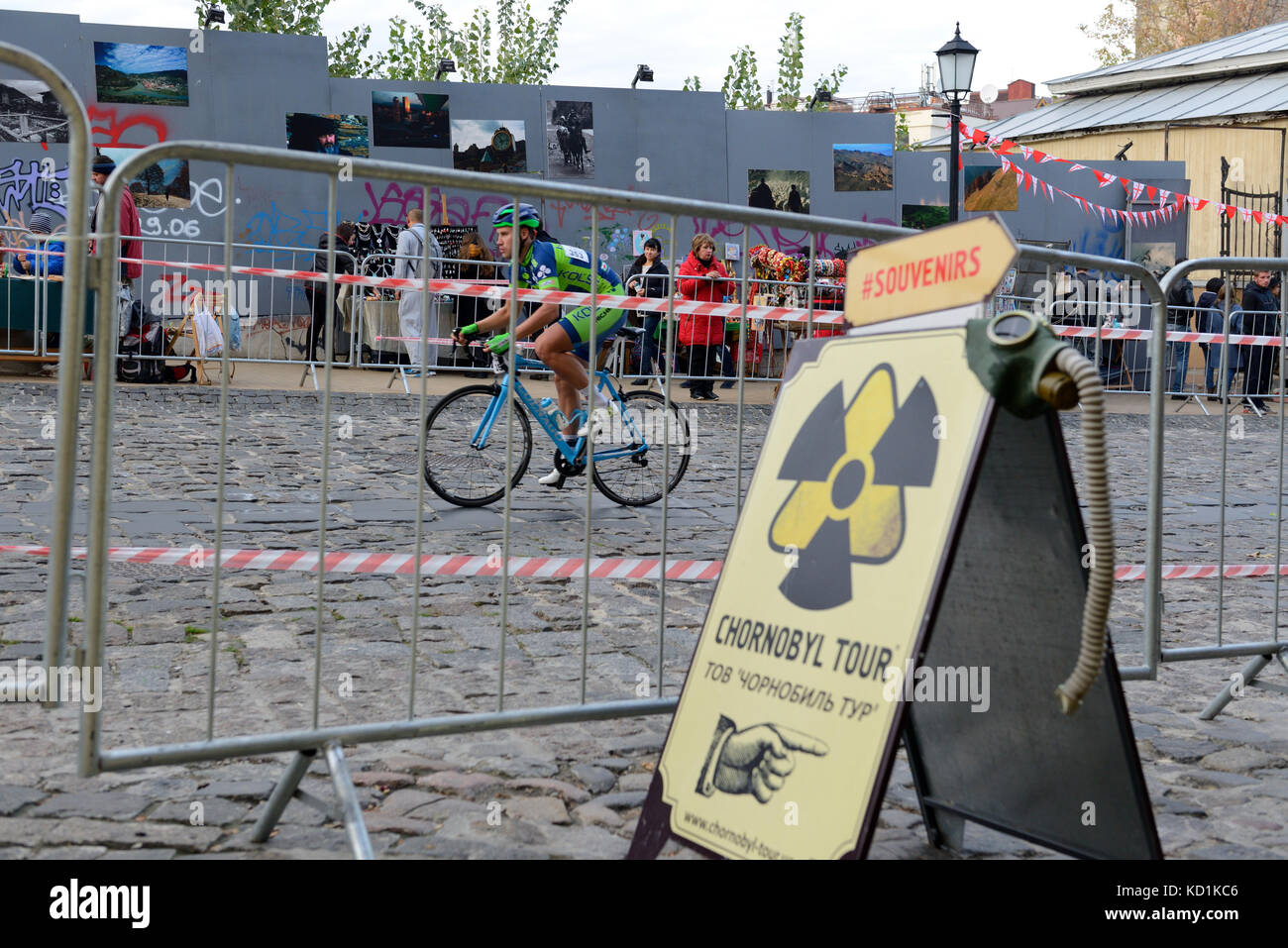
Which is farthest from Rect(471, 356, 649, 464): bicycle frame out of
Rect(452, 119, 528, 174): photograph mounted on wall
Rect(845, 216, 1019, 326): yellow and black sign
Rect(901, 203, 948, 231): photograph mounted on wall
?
Rect(901, 203, 948, 231): photograph mounted on wall

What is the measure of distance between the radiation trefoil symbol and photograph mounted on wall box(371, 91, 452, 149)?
1738 centimetres

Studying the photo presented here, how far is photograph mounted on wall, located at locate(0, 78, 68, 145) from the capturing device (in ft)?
56.8

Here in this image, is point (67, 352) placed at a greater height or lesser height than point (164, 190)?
lesser

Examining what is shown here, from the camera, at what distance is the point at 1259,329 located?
492 inches

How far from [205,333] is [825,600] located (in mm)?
12527

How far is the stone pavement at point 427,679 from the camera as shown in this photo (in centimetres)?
310

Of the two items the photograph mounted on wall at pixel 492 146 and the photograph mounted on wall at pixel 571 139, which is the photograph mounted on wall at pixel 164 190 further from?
the photograph mounted on wall at pixel 571 139

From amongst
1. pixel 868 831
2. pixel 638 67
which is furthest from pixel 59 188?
pixel 868 831

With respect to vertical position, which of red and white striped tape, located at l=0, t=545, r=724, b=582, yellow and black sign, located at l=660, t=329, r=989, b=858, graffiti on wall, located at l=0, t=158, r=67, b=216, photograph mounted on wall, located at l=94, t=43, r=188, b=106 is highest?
photograph mounted on wall, located at l=94, t=43, r=188, b=106

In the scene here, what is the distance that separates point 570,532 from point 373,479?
2.11 meters

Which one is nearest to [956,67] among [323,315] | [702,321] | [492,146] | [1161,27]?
[702,321]

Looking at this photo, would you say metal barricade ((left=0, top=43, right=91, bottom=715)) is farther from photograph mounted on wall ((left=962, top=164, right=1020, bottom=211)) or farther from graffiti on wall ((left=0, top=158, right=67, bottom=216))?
photograph mounted on wall ((left=962, top=164, right=1020, bottom=211))

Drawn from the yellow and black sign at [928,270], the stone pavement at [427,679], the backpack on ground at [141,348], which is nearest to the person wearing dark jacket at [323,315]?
the backpack on ground at [141,348]

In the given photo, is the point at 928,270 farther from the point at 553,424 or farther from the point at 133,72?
the point at 133,72
